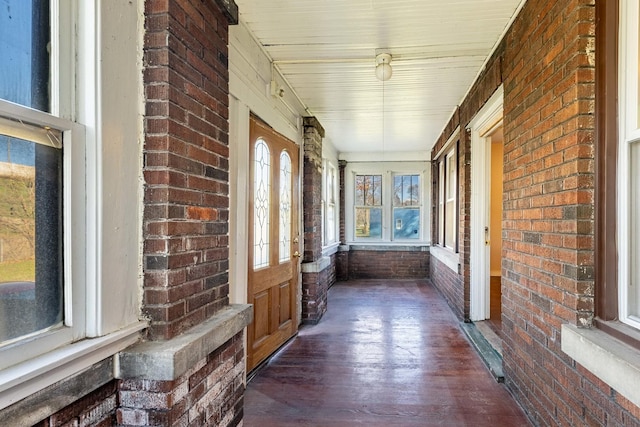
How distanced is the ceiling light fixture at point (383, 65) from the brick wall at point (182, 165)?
65.5 inches

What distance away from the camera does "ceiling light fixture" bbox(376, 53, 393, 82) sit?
3264mm

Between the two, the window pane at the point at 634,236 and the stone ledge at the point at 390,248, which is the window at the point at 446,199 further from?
the window pane at the point at 634,236

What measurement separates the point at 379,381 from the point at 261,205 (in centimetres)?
174

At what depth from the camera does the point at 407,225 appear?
8398mm

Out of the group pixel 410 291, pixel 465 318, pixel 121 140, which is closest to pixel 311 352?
pixel 465 318

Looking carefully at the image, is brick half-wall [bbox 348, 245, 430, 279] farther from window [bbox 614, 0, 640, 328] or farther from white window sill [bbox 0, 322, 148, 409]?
white window sill [bbox 0, 322, 148, 409]

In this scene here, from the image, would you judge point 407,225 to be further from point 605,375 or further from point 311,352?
point 605,375

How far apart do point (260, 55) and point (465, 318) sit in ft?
11.7

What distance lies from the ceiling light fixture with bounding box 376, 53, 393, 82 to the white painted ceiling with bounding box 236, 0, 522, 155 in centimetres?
6

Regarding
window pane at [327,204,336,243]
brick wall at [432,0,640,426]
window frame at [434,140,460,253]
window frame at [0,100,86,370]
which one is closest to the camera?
window frame at [0,100,86,370]

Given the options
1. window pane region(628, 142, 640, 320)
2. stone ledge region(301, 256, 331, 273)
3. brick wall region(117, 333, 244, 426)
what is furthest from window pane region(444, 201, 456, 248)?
brick wall region(117, 333, 244, 426)

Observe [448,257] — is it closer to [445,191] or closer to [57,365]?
[445,191]

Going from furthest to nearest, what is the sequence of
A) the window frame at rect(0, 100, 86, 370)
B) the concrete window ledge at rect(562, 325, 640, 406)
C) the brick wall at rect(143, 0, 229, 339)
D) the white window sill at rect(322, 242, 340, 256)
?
the white window sill at rect(322, 242, 340, 256)
the brick wall at rect(143, 0, 229, 339)
the concrete window ledge at rect(562, 325, 640, 406)
the window frame at rect(0, 100, 86, 370)

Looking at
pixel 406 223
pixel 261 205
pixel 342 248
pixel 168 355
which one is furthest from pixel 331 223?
pixel 168 355
